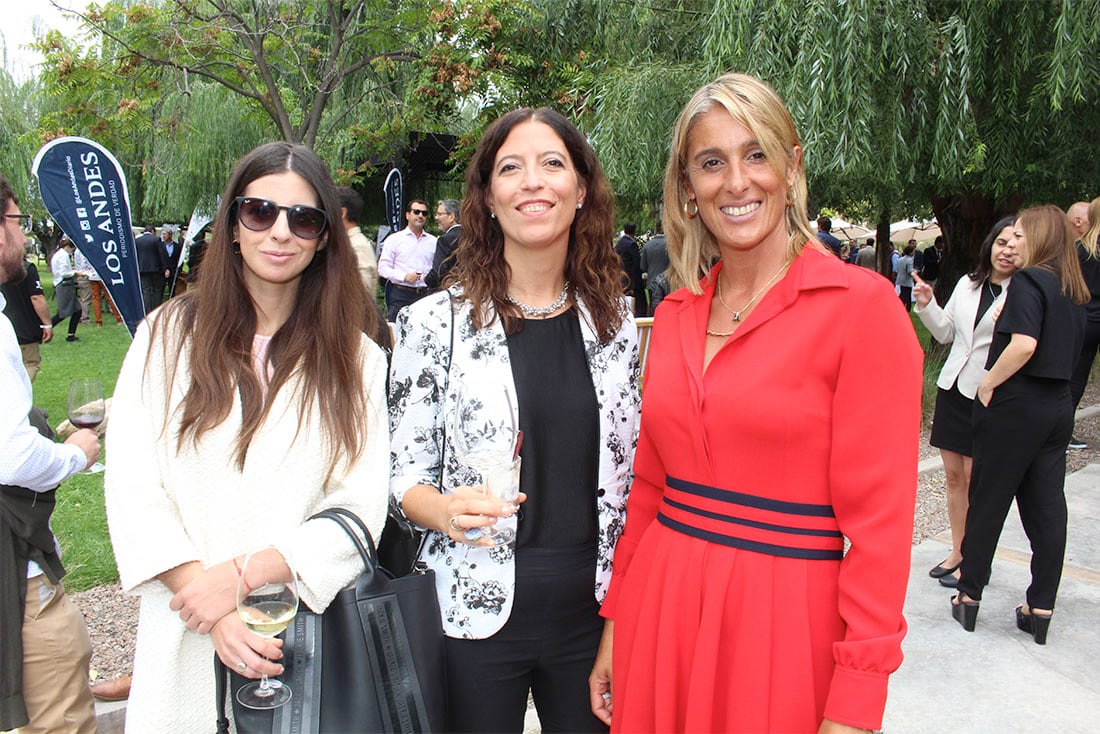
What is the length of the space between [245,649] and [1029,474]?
4.18 m

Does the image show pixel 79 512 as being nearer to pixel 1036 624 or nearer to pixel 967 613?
pixel 967 613

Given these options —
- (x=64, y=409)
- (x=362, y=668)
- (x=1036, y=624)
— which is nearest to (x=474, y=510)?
(x=362, y=668)

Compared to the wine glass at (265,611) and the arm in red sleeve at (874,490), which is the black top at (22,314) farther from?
the arm in red sleeve at (874,490)

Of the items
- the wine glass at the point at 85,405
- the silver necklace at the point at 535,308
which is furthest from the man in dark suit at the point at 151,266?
the silver necklace at the point at 535,308

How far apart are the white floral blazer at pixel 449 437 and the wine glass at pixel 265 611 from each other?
38cm

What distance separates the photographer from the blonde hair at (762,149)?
5.94 ft

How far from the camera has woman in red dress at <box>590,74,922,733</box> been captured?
161 centimetres

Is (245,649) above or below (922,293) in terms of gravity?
below

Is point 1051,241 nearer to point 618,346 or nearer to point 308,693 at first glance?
point 618,346

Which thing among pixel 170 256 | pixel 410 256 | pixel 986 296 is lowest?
pixel 170 256

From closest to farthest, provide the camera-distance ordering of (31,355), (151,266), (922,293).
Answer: (922,293) → (31,355) → (151,266)

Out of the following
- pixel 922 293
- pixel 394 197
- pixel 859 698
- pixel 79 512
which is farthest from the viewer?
pixel 394 197

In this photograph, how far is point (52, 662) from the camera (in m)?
2.43

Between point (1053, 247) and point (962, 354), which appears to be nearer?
point (1053, 247)
